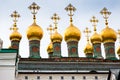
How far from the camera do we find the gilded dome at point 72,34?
4675cm

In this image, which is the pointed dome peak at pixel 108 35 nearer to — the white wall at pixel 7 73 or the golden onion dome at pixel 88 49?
the golden onion dome at pixel 88 49

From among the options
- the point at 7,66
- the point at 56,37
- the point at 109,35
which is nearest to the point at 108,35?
the point at 109,35

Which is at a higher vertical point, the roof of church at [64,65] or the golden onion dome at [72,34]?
the golden onion dome at [72,34]

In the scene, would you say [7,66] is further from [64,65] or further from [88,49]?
[88,49]

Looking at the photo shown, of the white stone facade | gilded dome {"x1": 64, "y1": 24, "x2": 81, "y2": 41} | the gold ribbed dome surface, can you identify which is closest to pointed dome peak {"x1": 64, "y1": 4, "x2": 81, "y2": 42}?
gilded dome {"x1": 64, "y1": 24, "x2": 81, "y2": 41}

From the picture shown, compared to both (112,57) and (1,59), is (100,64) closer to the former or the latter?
(112,57)

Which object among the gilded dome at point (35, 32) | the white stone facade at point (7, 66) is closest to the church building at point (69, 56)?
the gilded dome at point (35, 32)

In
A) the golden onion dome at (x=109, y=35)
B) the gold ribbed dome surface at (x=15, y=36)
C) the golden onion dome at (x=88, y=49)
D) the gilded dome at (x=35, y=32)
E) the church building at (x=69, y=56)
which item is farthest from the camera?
the golden onion dome at (x=88, y=49)

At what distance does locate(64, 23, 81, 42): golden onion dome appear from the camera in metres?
46.8

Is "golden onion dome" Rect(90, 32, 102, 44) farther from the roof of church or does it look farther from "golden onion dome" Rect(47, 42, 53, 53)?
the roof of church

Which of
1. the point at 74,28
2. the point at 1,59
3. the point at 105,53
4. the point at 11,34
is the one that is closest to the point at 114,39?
the point at 105,53

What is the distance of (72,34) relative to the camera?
4681 centimetres

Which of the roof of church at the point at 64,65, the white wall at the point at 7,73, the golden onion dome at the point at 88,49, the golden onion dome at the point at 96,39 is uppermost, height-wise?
the golden onion dome at the point at 96,39

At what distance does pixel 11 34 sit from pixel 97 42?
10555 millimetres
